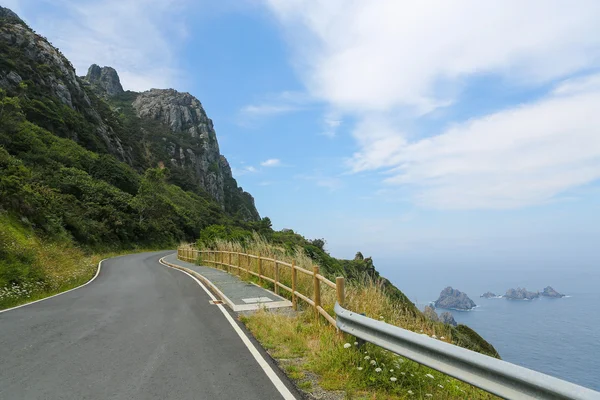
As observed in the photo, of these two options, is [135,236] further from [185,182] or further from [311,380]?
[185,182]

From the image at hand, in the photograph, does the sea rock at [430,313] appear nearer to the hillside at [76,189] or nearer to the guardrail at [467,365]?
the hillside at [76,189]

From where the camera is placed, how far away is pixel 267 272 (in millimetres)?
13945

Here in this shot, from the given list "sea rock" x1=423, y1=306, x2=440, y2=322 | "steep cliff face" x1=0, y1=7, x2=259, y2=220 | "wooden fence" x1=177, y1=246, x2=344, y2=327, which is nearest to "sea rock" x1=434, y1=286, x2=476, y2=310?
"wooden fence" x1=177, y1=246, x2=344, y2=327

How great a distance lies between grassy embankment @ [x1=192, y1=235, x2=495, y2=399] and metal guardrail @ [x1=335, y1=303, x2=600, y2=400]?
1.31 feet

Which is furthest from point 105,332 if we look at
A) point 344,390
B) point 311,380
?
point 344,390

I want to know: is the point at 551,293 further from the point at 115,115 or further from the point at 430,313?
the point at 115,115

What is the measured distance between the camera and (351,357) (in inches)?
194

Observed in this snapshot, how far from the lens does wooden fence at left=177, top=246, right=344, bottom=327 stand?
673cm

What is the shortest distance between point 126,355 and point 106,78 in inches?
8447

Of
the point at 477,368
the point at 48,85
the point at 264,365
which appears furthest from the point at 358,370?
the point at 48,85

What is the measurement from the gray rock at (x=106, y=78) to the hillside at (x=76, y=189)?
212 feet

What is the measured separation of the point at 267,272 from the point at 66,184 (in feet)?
141

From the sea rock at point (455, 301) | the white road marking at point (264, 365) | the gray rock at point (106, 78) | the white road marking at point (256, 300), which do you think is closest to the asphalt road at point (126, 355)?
the white road marking at point (264, 365)

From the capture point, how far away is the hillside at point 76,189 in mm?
17230
